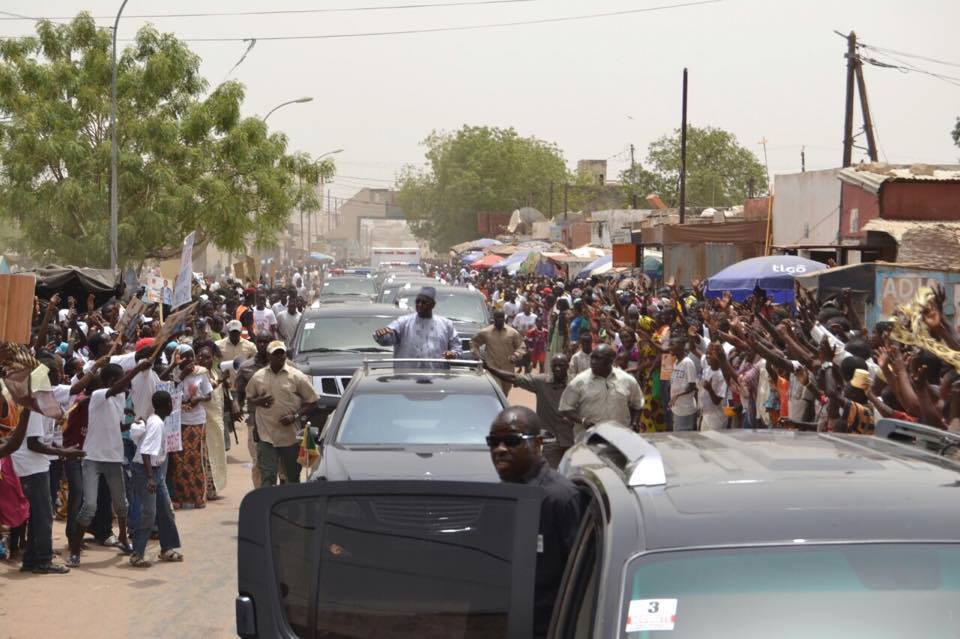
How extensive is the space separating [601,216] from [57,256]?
33.6 metres

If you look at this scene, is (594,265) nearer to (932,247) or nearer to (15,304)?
(932,247)

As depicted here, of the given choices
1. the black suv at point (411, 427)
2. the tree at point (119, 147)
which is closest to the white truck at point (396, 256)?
the tree at point (119, 147)

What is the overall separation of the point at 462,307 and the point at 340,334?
575 centimetres

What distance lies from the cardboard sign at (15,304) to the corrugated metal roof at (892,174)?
60.9 feet

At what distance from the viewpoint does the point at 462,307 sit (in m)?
22.2

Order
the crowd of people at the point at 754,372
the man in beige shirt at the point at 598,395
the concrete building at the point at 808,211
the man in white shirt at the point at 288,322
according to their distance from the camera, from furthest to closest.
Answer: the concrete building at the point at 808,211, the man in white shirt at the point at 288,322, the man in beige shirt at the point at 598,395, the crowd of people at the point at 754,372

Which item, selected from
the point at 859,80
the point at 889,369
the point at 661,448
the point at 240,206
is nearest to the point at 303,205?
the point at 240,206

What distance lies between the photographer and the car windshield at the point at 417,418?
986 cm

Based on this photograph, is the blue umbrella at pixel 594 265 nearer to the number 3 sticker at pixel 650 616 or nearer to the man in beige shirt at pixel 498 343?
the man in beige shirt at pixel 498 343

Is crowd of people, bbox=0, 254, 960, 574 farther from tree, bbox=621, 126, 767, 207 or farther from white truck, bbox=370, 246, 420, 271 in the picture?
tree, bbox=621, 126, 767, 207

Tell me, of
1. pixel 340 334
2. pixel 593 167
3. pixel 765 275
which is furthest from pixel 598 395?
pixel 593 167

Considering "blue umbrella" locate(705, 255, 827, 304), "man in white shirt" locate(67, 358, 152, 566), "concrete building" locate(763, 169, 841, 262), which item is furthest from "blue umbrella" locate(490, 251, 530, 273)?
"man in white shirt" locate(67, 358, 152, 566)

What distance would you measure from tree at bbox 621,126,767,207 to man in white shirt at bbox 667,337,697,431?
271ft

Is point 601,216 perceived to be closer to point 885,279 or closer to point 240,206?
point 240,206
